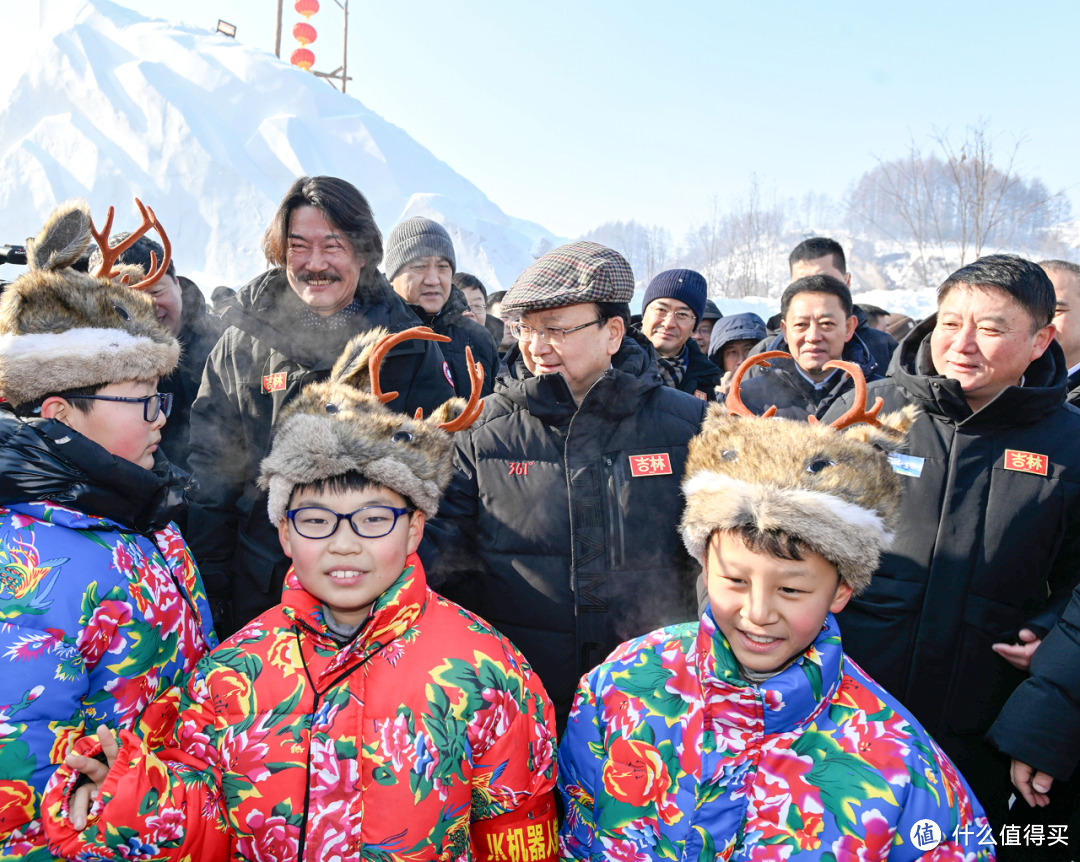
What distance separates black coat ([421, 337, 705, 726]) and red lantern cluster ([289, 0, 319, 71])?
3863 cm

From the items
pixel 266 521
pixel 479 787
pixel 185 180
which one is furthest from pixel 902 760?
pixel 185 180

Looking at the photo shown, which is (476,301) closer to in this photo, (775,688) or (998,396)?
(998,396)

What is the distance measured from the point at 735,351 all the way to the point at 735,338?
164 mm

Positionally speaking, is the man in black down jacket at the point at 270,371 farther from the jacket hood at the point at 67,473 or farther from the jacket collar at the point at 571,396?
the jacket hood at the point at 67,473

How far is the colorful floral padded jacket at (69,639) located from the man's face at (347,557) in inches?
14.6

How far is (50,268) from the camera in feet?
5.95

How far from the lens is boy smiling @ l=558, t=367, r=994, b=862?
53.6 inches

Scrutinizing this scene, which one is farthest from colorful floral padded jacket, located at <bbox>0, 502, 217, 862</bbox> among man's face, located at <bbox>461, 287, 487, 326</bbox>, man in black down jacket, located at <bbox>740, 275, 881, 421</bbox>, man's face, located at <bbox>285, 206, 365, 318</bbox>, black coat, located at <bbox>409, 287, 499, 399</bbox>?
man's face, located at <bbox>461, 287, 487, 326</bbox>

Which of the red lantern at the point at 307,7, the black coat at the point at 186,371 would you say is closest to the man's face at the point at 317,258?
the black coat at the point at 186,371

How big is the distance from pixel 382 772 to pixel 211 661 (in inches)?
20.4

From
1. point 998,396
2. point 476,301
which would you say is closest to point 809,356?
point 998,396

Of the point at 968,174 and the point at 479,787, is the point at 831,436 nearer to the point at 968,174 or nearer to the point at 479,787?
the point at 479,787

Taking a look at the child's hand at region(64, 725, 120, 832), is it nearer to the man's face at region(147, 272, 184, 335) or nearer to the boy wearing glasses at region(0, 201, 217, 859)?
the boy wearing glasses at region(0, 201, 217, 859)

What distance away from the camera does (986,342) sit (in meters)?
2.15
